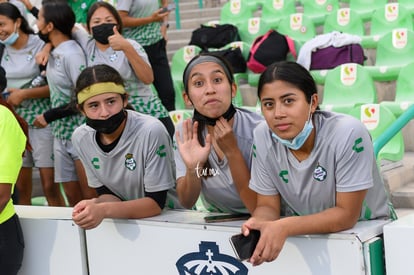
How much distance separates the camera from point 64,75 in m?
4.28

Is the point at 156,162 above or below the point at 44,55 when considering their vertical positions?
below

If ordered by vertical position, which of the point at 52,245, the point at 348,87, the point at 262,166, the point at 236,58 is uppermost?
the point at 262,166

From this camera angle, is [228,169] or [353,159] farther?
[228,169]

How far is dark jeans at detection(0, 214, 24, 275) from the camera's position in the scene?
287 cm

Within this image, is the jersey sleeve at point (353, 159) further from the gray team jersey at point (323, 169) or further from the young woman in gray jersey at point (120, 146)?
the young woman in gray jersey at point (120, 146)

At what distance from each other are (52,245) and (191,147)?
0.73m

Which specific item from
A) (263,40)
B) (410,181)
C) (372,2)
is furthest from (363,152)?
(372,2)

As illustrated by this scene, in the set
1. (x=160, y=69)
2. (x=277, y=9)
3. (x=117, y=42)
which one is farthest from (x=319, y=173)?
(x=277, y=9)

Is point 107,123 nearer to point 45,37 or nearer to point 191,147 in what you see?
point 191,147

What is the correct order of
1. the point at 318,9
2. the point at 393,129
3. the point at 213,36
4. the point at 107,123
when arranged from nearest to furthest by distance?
the point at 107,123, the point at 393,129, the point at 213,36, the point at 318,9

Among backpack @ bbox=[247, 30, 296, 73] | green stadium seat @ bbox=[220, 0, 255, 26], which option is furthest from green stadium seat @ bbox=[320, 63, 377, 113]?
green stadium seat @ bbox=[220, 0, 255, 26]

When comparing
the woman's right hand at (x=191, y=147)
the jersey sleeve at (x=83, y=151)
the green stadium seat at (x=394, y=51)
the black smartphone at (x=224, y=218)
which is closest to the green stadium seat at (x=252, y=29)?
the green stadium seat at (x=394, y=51)

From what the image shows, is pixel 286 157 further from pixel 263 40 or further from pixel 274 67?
pixel 263 40

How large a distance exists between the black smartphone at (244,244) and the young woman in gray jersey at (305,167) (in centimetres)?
2
